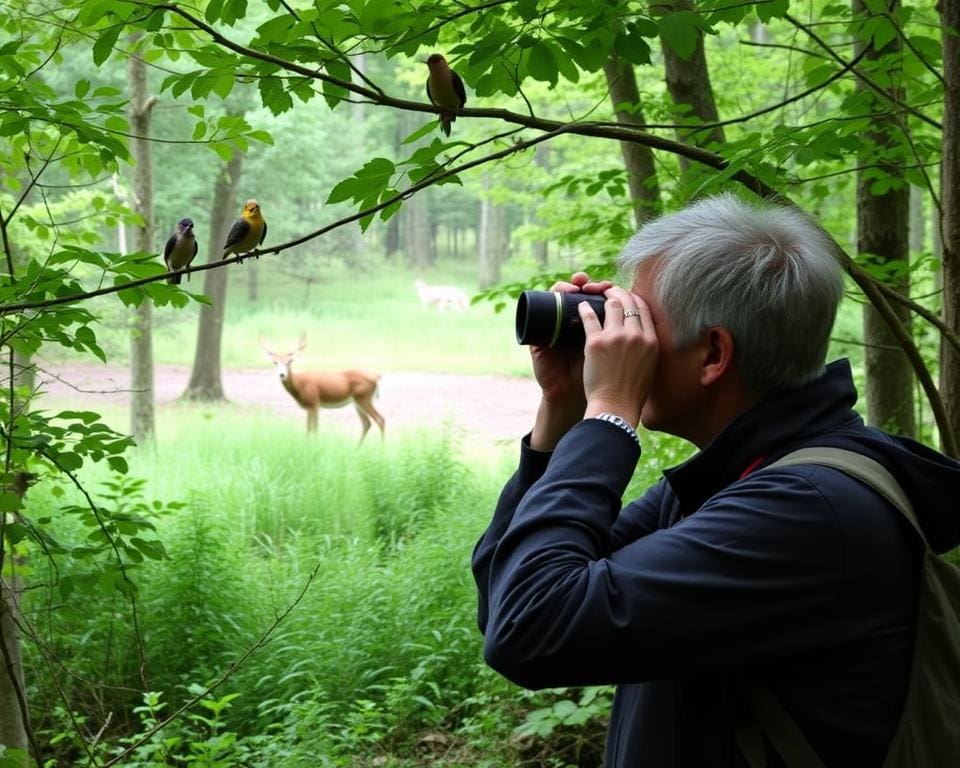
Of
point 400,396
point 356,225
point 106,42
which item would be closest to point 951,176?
point 106,42

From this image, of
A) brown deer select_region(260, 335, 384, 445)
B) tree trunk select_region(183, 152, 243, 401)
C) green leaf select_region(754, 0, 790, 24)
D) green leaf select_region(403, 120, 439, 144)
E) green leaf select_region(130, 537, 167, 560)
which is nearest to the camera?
green leaf select_region(403, 120, 439, 144)

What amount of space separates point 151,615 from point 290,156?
9.71 metres

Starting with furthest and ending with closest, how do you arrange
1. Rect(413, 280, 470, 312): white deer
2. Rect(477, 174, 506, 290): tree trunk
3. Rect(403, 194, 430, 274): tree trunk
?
Rect(403, 194, 430, 274): tree trunk < Rect(477, 174, 506, 290): tree trunk < Rect(413, 280, 470, 312): white deer

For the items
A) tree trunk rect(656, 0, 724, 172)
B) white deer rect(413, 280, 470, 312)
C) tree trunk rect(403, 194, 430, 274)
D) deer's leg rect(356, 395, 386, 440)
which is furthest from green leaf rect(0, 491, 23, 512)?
tree trunk rect(403, 194, 430, 274)

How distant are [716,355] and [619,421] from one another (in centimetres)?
13

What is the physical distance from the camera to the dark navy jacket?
35.4 inches

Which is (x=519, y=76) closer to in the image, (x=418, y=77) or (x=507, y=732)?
(x=507, y=732)

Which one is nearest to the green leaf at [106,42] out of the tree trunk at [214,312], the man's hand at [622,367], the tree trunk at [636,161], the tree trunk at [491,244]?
the man's hand at [622,367]

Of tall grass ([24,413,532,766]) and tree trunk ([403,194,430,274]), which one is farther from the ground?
tree trunk ([403,194,430,274])

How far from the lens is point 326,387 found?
11.0 metres

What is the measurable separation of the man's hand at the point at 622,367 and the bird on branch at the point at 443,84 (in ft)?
2.94

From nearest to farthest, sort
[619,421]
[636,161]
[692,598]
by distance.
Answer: [692,598] → [619,421] → [636,161]

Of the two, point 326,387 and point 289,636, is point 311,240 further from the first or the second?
point 326,387

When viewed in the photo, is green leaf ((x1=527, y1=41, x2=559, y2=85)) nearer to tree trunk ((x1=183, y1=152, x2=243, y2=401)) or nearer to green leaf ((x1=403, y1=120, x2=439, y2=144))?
green leaf ((x1=403, y1=120, x2=439, y2=144))
